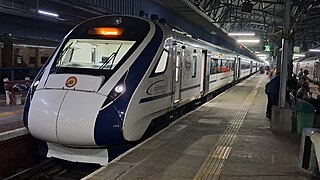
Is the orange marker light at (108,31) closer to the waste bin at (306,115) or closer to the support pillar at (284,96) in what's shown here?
the support pillar at (284,96)

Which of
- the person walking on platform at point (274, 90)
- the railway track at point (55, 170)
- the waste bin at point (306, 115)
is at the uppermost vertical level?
the person walking on platform at point (274, 90)

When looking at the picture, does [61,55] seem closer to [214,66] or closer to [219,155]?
[219,155]

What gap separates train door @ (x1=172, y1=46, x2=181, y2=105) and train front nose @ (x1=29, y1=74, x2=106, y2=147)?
9.31 feet

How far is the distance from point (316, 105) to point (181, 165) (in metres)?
5.13

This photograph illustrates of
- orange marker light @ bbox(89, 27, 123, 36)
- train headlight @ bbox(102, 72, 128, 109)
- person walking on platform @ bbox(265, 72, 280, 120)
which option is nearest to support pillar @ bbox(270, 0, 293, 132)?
person walking on platform @ bbox(265, 72, 280, 120)

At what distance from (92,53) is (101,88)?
4.36ft

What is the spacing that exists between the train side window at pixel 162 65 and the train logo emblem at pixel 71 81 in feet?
4.75

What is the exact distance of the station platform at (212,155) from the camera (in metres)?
4.73

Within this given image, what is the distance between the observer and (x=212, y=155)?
18.6 feet

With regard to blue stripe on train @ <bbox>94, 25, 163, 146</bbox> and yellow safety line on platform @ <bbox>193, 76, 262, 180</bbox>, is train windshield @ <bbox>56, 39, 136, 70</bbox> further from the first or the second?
yellow safety line on platform @ <bbox>193, 76, 262, 180</bbox>

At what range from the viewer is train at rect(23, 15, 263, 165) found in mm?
5352

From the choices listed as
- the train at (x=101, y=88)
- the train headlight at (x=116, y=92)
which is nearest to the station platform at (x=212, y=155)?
the train at (x=101, y=88)

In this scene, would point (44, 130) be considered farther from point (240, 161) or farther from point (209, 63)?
point (209, 63)

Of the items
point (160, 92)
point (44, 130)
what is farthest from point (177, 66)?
point (44, 130)
